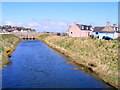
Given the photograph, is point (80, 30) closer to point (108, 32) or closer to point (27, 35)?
point (108, 32)

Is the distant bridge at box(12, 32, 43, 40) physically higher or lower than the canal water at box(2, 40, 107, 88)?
higher

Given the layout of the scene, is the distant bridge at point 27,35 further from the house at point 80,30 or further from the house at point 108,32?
the house at point 108,32

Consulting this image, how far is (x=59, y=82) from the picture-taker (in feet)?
80.1

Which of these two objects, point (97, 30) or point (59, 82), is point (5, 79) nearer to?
point (59, 82)

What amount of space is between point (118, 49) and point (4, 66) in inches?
905

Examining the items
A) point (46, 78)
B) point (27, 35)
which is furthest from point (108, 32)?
point (27, 35)

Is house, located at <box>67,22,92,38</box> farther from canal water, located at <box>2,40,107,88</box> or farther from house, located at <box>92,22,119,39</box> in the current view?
canal water, located at <box>2,40,107,88</box>

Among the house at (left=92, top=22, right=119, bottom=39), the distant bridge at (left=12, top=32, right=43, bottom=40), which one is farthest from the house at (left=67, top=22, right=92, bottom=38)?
the distant bridge at (left=12, top=32, right=43, bottom=40)

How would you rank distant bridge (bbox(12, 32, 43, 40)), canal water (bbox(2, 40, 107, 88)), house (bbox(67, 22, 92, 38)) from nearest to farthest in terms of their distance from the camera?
canal water (bbox(2, 40, 107, 88)) < house (bbox(67, 22, 92, 38)) < distant bridge (bbox(12, 32, 43, 40))

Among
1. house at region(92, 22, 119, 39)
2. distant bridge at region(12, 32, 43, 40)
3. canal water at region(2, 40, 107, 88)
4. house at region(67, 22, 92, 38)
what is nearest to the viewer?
canal water at region(2, 40, 107, 88)

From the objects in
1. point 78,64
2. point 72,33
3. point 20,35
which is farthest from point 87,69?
point 20,35

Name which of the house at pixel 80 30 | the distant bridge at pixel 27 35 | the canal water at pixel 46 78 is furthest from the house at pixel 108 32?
the distant bridge at pixel 27 35

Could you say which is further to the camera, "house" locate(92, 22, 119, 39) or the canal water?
"house" locate(92, 22, 119, 39)

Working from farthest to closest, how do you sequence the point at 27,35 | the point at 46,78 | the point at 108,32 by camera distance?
the point at 27,35, the point at 108,32, the point at 46,78
